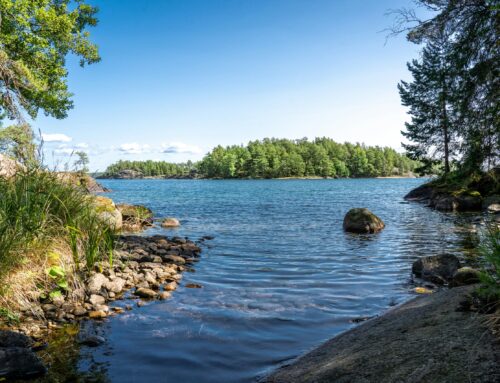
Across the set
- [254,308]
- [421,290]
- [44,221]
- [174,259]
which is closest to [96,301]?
[44,221]

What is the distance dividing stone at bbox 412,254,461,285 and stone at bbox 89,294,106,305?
756cm

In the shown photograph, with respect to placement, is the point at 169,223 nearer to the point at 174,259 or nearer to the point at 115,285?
the point at 174,259

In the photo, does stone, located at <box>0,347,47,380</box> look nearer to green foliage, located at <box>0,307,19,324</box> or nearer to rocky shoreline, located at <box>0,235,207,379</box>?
rocky shoreline, located at <box>0,235,207,379</box>

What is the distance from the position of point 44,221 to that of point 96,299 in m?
1.77

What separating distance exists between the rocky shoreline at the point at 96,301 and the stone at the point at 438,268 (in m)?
6.22

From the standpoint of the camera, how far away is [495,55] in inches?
359

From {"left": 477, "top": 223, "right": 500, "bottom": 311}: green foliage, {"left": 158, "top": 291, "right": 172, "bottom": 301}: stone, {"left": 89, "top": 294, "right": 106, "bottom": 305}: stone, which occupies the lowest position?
{"left": 158, "top": 291, "right": 172, "bottom": 301}: stone

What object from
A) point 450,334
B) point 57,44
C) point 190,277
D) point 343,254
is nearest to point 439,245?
point 343,254

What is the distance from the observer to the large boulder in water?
Result: 18.3 metres

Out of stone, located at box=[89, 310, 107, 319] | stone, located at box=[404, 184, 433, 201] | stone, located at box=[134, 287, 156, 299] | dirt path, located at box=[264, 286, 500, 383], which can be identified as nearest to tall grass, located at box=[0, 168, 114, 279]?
stone, located at box=[134, 287, 156, 299]

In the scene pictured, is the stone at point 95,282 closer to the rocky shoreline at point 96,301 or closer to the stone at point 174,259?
the rocky shoreline at point 96,301

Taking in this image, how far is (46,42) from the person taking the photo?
19.5 m

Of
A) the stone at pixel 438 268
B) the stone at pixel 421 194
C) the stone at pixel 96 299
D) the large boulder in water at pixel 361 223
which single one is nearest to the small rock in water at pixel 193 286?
the stone at pixel 96 299

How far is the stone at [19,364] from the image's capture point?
14.9 feet
